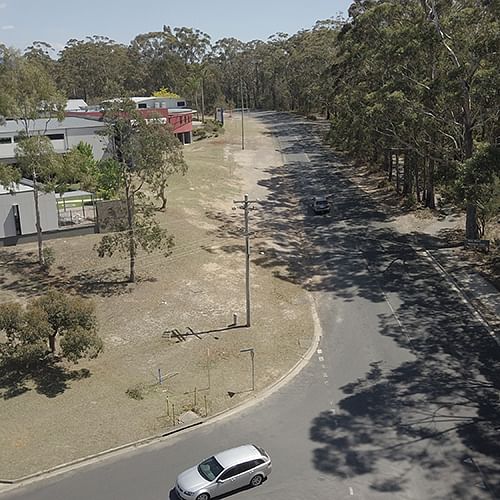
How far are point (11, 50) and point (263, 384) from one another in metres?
21.8

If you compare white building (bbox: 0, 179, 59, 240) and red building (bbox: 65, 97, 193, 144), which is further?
red building (bbox: 65, 97, 193, 144)

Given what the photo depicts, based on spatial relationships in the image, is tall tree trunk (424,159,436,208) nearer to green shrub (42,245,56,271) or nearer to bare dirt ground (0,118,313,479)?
bare dirt ground (0,118,313,479)

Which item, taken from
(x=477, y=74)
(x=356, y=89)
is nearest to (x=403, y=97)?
(x=477, y=74)

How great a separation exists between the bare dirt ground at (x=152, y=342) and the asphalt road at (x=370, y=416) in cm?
148

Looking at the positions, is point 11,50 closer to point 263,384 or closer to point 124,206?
point 124,206

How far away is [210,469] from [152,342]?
38.0 ft

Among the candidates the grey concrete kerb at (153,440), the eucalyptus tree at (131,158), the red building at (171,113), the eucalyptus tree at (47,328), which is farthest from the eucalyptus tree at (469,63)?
the red building at (171,113)

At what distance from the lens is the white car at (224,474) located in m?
18.0

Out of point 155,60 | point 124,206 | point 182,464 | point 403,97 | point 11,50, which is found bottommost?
point 182,464

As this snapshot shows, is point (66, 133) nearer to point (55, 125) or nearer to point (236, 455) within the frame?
point (55, 125)

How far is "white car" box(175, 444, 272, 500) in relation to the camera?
59.2 feet

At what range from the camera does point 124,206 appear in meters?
39.0

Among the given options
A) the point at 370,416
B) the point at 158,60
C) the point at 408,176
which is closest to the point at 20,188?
the point at 370,416

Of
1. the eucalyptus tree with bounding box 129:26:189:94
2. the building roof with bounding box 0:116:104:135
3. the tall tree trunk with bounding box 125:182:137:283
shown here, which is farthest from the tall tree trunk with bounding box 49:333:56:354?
the eucalyptus tree with bounding box 129:26:189:94
